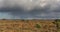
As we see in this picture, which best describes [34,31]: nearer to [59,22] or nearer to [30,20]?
[30,20]

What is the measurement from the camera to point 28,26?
64.6ft

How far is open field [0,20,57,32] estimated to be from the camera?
19312mm

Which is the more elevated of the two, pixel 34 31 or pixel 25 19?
pixel 25 19

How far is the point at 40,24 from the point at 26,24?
1.49m

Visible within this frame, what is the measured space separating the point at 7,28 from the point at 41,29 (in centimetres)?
354

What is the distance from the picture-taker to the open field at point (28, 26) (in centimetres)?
1931

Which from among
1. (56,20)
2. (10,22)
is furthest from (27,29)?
(56,20)

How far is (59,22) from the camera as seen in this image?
19.6 metres

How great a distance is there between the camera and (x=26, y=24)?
19844mm

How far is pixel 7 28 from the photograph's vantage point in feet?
64.2

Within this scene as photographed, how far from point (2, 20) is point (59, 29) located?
610 centimetres

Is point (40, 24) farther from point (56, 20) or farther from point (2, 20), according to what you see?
point (2, 20)

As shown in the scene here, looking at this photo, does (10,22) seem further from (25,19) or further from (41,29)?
(41,29)

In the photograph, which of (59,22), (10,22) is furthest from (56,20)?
(10,22)
